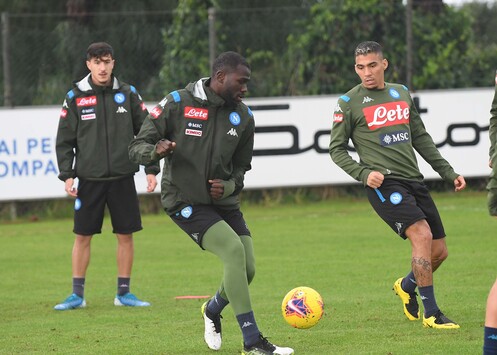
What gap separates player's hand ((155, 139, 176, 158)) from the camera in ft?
25.5

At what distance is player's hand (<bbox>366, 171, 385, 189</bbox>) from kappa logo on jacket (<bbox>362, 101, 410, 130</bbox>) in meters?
0.43

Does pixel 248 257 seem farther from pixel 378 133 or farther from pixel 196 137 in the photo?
pixel 378 133

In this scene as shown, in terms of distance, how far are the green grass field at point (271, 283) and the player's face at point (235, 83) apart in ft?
5.76

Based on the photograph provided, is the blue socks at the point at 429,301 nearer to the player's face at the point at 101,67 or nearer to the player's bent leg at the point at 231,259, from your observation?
the player's bent leg at the point at 231,259

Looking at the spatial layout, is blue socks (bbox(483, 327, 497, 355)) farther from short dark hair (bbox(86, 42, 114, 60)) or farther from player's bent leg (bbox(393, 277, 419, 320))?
short dark hair (bbox(86, 42, 114, 60))

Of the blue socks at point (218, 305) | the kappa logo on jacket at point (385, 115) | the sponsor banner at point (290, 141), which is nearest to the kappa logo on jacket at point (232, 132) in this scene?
the blue socks at point (218, 305)

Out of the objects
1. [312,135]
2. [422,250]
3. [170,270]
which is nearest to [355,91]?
[422,250]

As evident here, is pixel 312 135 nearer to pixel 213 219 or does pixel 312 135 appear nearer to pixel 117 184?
pixel 117 184

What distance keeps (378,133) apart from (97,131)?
2.97 meters

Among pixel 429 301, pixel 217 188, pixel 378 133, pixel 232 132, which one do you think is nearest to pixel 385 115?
pixel 378 133

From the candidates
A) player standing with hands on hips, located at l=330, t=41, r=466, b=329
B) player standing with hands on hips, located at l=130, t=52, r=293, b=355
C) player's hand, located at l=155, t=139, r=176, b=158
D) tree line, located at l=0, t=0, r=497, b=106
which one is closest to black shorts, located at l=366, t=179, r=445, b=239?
player standing with hands on hips, located at l=330, t=41, r=466, b=329

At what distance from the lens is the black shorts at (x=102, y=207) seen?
36.0 feet

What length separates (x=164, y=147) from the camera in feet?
25.5

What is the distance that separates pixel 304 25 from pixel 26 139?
18.0 feet
